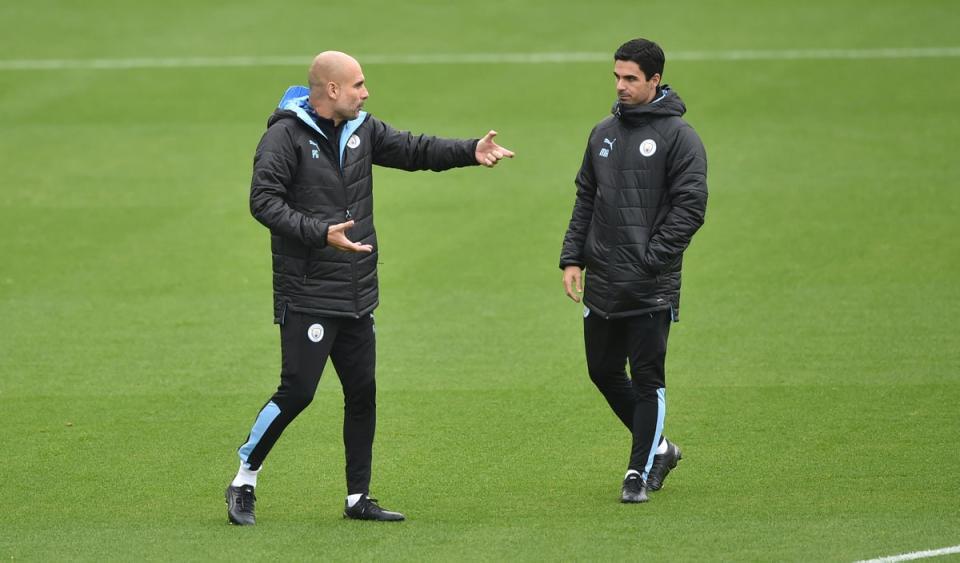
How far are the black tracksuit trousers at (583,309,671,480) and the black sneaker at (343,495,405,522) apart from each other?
1256 millimetres

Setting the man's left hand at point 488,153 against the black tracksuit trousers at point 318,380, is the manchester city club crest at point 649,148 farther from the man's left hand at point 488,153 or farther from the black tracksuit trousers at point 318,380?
the black tracksuit trousers at point 318,380

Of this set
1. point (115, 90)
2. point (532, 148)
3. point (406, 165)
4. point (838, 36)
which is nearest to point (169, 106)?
point (115, 90)

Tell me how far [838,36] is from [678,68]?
2607mm

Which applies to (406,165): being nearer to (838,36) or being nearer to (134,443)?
(134,443)

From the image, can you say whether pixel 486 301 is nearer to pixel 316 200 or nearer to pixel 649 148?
pixel 649 148

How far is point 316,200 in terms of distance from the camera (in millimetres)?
6926

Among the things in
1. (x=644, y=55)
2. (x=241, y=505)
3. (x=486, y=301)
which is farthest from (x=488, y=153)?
(x=486, y=301)

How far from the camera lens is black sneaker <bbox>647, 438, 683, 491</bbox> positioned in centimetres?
759

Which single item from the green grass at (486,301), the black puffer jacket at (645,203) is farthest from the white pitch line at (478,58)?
the black puffer jacket at (645,203)

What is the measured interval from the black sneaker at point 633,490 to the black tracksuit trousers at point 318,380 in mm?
1294

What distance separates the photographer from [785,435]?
8.48 metres

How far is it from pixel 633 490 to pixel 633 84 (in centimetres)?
204

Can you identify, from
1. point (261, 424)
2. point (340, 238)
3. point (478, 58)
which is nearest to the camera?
point (340, 238)

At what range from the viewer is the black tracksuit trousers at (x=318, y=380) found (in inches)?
274
